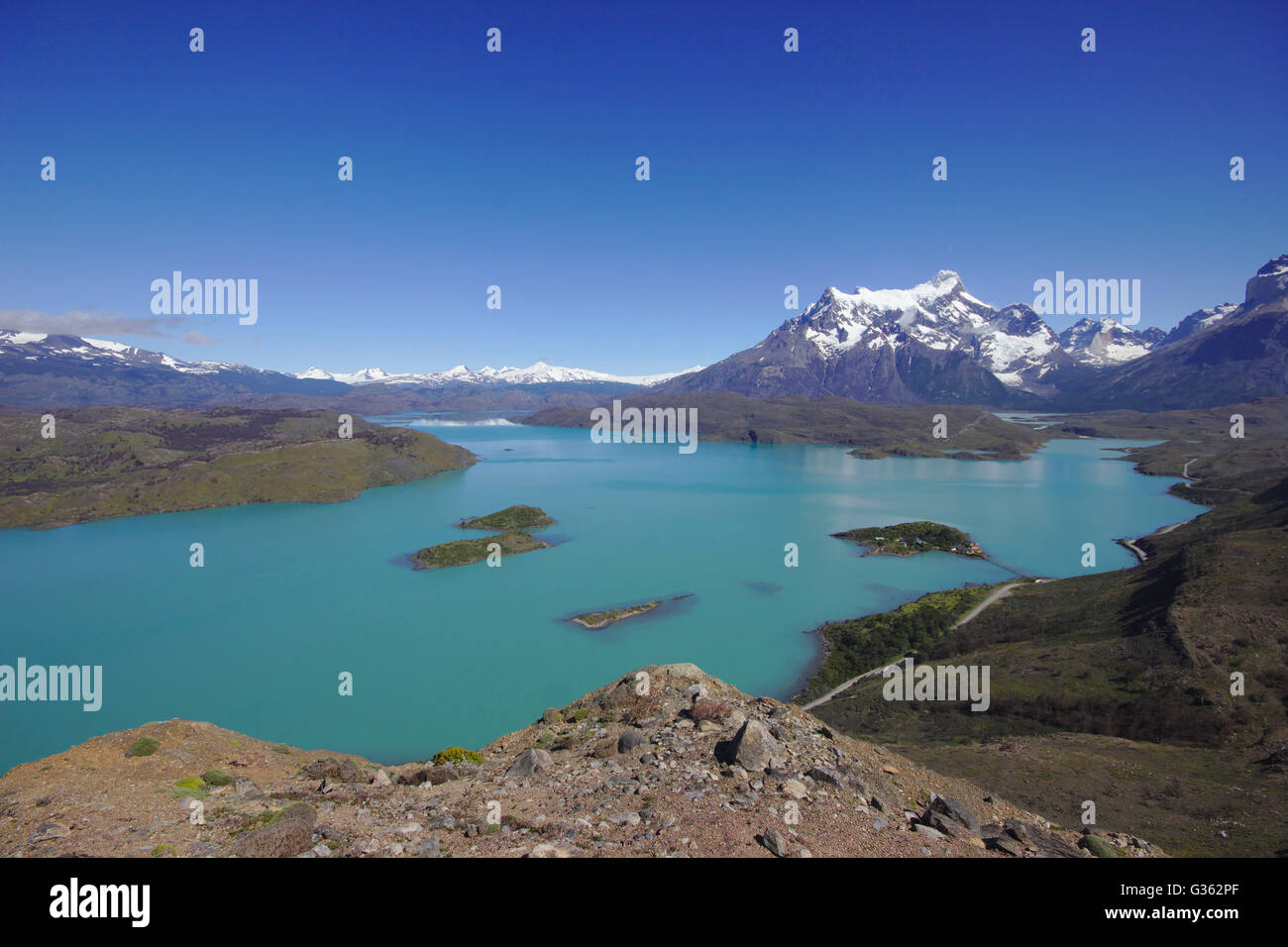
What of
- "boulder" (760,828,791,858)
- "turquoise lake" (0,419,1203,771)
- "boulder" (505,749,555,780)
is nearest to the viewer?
"boulder" (760,828,791,858)

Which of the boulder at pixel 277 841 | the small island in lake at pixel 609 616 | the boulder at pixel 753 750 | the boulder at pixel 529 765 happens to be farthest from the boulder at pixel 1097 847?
the small island in lake at pixel 609 616

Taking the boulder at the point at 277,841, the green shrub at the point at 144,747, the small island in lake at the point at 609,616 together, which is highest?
the boulder at the point at 277,841

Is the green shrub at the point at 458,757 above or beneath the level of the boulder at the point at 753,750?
beneath

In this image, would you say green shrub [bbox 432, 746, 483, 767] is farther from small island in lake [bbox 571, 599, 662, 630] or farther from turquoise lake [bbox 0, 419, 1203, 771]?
small island in lake [bbox 571, 599, 662, 630]

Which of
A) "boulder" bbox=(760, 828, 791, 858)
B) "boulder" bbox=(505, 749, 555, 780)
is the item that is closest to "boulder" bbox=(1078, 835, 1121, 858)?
"boulder" bbox=(760, 828, 791, 858)

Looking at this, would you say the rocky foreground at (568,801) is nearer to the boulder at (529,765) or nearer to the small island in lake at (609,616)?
the boulder at (529,765)

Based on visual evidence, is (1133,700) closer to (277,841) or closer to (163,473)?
(277,841)
